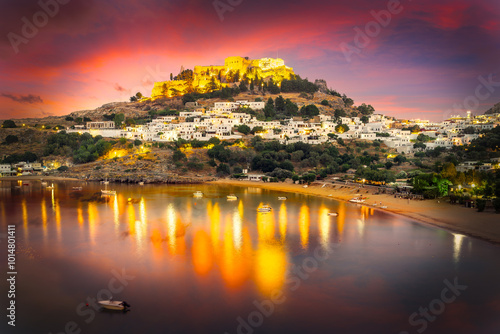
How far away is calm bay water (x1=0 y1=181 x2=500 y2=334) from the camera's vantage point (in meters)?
10.3

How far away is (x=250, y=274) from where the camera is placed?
44.3ft

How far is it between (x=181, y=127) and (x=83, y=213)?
37619 millimetres

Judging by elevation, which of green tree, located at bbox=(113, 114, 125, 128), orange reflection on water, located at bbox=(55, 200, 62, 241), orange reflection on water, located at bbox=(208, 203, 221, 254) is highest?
green tree, located at bbox=(113, 114, 125, 128)

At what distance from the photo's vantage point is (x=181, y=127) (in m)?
61.3

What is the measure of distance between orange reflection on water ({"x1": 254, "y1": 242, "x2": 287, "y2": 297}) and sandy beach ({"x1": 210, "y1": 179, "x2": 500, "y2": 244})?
10941 mm

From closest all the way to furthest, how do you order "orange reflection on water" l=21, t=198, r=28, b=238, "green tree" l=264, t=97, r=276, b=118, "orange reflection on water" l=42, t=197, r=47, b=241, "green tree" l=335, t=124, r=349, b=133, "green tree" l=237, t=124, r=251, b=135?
"orange reflection on water" l=42, t=197, r=47, b=241 < "orange reflection on water" l=21, t=198, r=28, b=238 < "green tree" l=237, t=124, r=251, b=135 < "green tree" l=335, t=124, r=349, b=133 < "green tree" l=264, t=97, r=276, b=118

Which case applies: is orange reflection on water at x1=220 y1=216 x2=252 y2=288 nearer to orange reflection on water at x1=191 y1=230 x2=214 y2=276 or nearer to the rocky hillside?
orange reflection on water at x1=191 y1=230 x2=214 y2=276

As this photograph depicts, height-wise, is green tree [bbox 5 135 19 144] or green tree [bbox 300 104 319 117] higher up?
green tree [bbox 300 104 319 117]

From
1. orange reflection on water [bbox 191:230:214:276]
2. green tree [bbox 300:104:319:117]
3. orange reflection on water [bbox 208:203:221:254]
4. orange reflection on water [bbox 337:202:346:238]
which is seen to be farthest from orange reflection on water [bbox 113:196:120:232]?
green tree [bbox 300:104:319:117]

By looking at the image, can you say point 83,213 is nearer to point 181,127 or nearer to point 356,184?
point 356,184

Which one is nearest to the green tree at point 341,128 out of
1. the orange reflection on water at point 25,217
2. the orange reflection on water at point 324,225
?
the orange reflection on water at point 324,225

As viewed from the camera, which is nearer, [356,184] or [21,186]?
[356,184]

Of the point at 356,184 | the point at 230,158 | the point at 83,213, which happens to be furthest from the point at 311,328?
the point at 230,158

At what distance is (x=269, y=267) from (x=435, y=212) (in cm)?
1533
